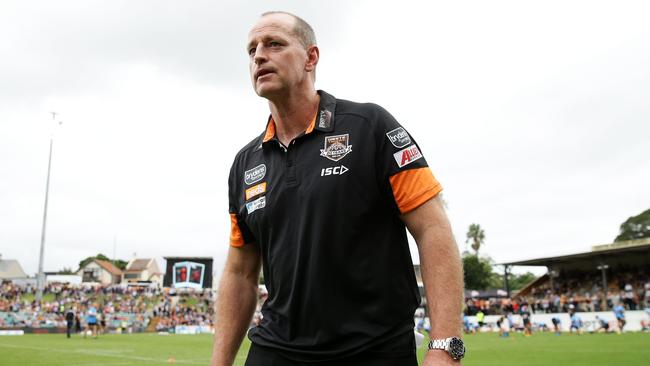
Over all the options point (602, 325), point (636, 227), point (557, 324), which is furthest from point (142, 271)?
point (602, 325)

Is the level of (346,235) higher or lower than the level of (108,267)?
lower

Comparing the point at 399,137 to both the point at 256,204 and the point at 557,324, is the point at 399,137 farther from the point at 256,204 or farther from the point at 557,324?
the point at 557,324

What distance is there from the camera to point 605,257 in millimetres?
49906

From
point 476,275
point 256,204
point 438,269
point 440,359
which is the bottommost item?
point 440,359

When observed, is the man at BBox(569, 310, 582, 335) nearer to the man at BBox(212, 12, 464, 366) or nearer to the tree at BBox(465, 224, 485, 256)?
the man at BBox(212, 12, 464, 366)

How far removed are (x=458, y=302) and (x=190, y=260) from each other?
164 feet

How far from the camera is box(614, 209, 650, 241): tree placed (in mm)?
95438

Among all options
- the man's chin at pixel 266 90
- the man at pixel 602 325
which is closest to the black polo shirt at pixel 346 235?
the man's chin at pixel 266 90

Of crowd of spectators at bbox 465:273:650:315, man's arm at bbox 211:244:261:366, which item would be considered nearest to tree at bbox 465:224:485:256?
crowd of spectators at bbox 465:273:650:315

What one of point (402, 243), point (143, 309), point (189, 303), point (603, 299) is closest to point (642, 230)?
point (603, 299)

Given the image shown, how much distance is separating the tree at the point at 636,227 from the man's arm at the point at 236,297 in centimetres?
10435

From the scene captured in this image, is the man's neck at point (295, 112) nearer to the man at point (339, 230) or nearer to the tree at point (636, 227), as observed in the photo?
the man at point (339, 230)

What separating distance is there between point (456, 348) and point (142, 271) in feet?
436

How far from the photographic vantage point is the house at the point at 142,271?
12712cm
